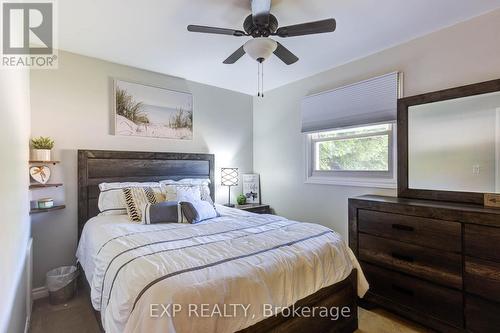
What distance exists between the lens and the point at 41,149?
2.39m

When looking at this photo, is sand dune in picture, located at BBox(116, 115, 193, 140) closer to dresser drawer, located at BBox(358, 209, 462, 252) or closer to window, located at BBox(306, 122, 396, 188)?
window, located at BBox(306, 122, 396, 188)

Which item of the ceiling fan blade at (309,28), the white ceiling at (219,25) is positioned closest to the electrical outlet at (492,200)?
the white ceiling at (219,25)

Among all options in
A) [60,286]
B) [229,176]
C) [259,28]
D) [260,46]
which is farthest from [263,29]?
[60,286]

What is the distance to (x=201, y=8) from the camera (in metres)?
1.95

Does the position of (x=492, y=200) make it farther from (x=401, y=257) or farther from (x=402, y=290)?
(x=402, y=290)

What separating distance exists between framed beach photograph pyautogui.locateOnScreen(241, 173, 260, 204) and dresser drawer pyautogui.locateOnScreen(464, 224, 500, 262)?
8.87 feet

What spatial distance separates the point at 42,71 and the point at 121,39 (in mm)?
928

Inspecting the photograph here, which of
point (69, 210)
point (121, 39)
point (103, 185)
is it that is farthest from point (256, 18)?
point (69, 210)

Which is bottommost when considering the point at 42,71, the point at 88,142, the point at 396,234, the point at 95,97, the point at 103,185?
the point at 396,234

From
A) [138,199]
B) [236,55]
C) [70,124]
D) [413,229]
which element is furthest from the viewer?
[70,124]

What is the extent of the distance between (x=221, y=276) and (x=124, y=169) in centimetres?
223

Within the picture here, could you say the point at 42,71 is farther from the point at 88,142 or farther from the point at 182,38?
the point at 182,38

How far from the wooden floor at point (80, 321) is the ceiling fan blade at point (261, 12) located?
8.18 ft

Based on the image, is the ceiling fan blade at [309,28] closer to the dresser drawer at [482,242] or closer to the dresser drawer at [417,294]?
the dresser drawer at [482,242]
